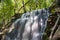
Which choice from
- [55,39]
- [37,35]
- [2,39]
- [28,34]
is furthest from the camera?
[2,39]

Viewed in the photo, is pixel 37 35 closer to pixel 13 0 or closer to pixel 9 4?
pixel 9 4

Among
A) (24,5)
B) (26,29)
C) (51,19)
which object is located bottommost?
(26,29)

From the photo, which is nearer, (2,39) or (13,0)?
(2,39)

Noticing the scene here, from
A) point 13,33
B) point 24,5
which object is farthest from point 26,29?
point 24,5

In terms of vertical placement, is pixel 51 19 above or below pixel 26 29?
above

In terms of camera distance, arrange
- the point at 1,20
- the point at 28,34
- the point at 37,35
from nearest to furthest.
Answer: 1. the point at 37,35
2. the point at 28,34
3. the point at 1,20

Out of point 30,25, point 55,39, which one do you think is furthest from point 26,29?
point 55,39

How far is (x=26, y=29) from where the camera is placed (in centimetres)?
801

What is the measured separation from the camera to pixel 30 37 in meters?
7.39

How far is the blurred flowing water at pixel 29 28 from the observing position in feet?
24.0

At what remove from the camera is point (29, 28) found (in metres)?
7.84

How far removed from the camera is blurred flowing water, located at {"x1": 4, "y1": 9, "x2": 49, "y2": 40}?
7301 millimetres

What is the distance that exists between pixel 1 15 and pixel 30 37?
6310 millimetres

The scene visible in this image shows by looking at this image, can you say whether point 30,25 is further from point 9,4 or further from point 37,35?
point 9,4
